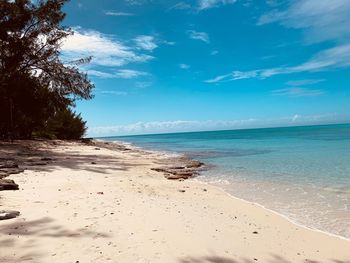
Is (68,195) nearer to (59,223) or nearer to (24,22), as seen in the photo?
(59,223)

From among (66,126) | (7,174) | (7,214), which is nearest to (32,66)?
(7,174)

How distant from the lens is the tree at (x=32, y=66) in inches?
840

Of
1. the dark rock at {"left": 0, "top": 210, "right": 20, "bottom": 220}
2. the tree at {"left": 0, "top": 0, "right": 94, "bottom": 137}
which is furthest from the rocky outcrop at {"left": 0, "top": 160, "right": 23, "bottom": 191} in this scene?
the tree at {"left": 0, "top": 0, "right": 94, "bottom": 137}

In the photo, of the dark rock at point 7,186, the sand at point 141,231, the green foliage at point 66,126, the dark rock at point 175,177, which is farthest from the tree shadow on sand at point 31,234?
the green foliage at point 66,126

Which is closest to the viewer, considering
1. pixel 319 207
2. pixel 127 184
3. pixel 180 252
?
pixel 180 252

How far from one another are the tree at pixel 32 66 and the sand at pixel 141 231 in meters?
15.0

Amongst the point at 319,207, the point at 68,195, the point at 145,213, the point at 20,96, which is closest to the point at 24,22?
the point at 20,96

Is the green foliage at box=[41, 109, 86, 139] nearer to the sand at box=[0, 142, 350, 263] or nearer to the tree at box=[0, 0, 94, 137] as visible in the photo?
the tree at box=[0, 0, 94, 137]

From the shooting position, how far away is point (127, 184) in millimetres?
11445

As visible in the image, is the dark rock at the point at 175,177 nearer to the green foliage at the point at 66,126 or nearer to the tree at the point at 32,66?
the tree at the point at 32,66

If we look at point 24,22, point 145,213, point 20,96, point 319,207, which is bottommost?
point 319,207

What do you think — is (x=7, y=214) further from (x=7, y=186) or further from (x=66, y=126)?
(x=66, y=126)

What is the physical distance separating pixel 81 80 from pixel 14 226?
773 inches

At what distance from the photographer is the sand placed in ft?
15.8
